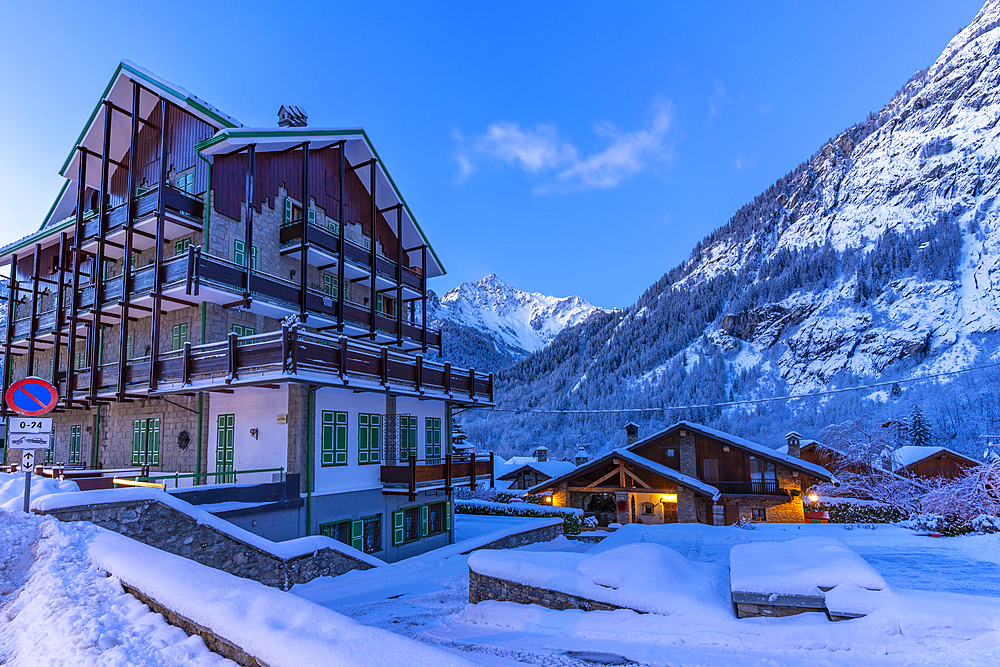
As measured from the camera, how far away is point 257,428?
20031mm

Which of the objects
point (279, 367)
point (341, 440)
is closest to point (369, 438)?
point (341, 440)

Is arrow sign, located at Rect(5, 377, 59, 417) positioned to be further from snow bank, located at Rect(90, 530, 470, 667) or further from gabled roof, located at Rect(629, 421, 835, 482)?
gabled roof, located at Rect(629, 421, 835, 482)

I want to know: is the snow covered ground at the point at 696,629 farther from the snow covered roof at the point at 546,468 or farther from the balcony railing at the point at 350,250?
the snow covered roof at the point at 546,468

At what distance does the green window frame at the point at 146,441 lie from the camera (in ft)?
73.7

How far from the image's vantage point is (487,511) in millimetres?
36344

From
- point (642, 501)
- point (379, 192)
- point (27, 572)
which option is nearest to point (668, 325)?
point (642, 501)

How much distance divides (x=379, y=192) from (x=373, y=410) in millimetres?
11334

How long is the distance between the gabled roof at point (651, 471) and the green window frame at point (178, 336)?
25.2 metres

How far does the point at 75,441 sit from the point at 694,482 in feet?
110

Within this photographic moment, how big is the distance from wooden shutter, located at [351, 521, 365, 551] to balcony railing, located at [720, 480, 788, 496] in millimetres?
26546

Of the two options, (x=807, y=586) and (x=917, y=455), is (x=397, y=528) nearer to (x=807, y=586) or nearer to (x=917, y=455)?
(x=807, y=586)

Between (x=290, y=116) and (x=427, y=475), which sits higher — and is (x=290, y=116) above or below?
above

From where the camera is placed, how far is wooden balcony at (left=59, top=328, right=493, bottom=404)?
17688mm

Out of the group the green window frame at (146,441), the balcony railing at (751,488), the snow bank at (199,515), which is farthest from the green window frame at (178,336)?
the balcony railing at (751,488)
